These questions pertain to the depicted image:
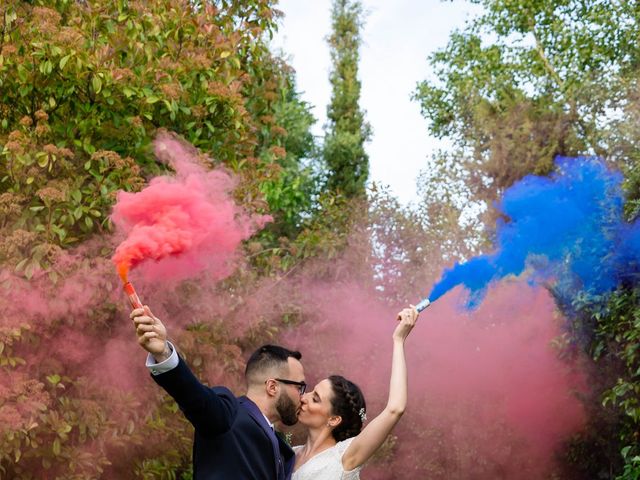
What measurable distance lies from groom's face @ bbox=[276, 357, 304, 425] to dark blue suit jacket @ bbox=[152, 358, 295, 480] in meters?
0.23

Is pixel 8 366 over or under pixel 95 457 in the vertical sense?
over

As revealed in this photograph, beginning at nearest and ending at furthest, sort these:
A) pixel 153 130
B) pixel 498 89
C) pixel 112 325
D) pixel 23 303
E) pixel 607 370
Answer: pixel 23 303
pixel 112 325
pixel 153 130
pixel 607 370
pixel 498 89

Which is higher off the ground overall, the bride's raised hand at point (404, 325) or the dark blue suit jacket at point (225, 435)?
the bride's raised hand at point (404, 325)

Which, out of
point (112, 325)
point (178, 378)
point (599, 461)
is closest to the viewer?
point (178, 378)

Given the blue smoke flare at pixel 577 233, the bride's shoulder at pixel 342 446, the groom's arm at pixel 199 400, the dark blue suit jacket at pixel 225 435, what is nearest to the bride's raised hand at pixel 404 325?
the bride's shoulder at pixel 342 446

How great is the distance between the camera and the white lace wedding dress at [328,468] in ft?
12.9

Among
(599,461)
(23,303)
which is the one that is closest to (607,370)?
(599,461)

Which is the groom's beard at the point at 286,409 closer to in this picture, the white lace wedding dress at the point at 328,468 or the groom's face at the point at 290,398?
the groom's face at the point at 290,398

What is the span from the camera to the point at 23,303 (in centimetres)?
518

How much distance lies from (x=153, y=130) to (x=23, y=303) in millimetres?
1661

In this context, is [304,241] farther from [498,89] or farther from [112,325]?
[498,89]

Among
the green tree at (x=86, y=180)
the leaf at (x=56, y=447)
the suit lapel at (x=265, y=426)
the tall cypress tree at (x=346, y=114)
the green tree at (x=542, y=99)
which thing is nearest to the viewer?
the suit lapel at (x=265, y=426)

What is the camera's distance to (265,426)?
3.45 metres

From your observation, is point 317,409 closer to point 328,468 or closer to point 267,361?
point 328,468
